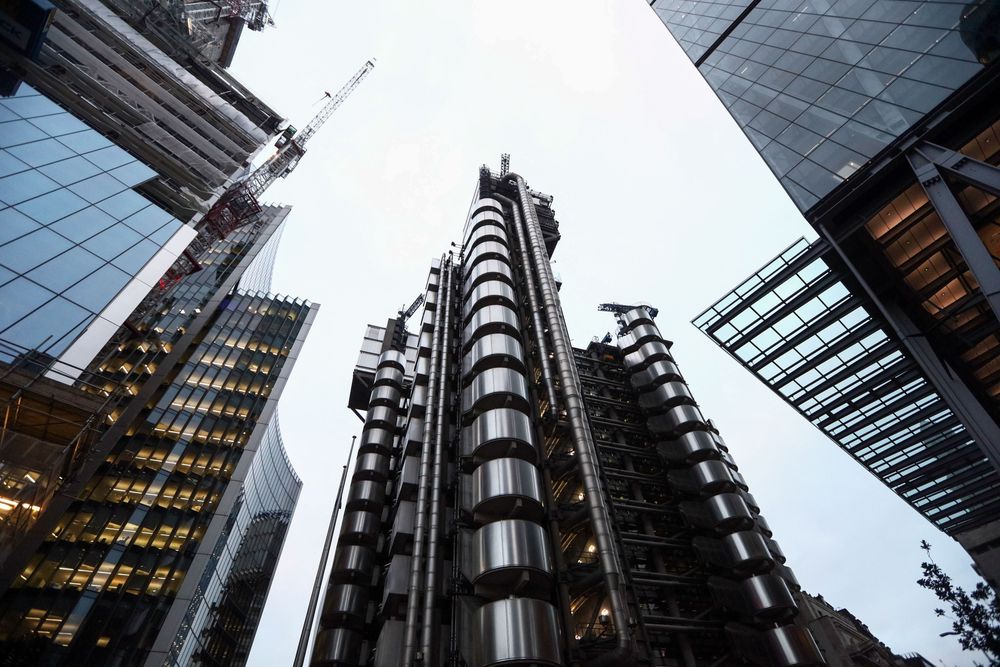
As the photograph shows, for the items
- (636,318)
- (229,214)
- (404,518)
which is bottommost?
(404,518)

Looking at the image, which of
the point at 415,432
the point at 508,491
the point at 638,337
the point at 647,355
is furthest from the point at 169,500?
the point at 638,337

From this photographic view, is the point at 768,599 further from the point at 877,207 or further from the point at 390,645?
the point at 877,207

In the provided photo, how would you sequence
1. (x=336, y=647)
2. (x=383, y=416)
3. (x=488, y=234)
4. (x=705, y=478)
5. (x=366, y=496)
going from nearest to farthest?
1. (x=336, y=647)
2. (x=705, y=478)
3. (x=366, y=496)
4. (x=488, y=234)
5. (x=383, y=416)

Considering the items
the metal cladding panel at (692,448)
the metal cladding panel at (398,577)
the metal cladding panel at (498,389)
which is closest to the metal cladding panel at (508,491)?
the metal cladding panel at (498,389)

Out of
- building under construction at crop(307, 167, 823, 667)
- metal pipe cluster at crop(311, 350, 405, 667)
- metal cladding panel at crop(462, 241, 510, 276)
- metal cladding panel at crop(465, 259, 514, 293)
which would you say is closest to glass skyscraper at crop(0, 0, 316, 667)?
building under construction at crop(307, 167, 823, 667)

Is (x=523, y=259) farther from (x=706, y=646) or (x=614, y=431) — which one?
(x=706, y=646)

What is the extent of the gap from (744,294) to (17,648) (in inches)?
2160

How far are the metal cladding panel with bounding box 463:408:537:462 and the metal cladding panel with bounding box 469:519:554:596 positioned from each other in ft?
13.7

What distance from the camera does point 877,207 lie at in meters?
21.9

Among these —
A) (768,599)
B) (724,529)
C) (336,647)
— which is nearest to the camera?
(768,599)

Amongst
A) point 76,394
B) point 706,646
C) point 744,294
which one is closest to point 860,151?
point 744,294

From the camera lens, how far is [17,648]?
107ft

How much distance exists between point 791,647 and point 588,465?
47.4 feet

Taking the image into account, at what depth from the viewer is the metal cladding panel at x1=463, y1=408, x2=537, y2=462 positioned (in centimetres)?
2356
